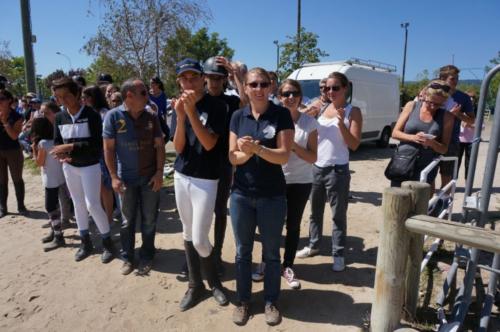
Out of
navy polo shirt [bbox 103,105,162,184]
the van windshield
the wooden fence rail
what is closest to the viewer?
the wooden fence rail

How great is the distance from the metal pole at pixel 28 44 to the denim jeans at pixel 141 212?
8.22 m

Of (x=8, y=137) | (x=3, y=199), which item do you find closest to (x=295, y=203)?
(x=8, y=137)

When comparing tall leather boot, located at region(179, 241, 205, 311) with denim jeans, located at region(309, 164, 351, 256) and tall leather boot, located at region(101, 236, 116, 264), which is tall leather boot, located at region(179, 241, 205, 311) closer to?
tall leather boot, located at region(101, 236, 116, 264)

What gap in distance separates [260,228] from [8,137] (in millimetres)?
4657

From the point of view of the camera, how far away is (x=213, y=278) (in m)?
3.12

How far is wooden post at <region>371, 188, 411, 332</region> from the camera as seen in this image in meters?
2.07

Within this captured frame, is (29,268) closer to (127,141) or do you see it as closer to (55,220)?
(55,220)

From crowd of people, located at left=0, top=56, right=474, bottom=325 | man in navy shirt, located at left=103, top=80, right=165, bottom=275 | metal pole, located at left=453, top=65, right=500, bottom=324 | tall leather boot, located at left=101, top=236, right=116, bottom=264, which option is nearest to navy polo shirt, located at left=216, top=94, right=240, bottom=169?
crowd of people, located at left=0, top=56, right=474, bottom=325

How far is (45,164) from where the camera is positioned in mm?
4301

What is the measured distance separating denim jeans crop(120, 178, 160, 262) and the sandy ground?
0.69 feet

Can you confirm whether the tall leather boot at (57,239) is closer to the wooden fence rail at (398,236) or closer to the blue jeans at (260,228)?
the blue jeans at (260,228)

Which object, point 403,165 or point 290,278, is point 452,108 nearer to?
point 403,165

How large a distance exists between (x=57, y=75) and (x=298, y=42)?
47.5ft

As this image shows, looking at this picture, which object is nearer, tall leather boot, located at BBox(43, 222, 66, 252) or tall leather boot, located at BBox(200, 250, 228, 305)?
tall leather boot, located at BBox(200, 250, 228, 305)
